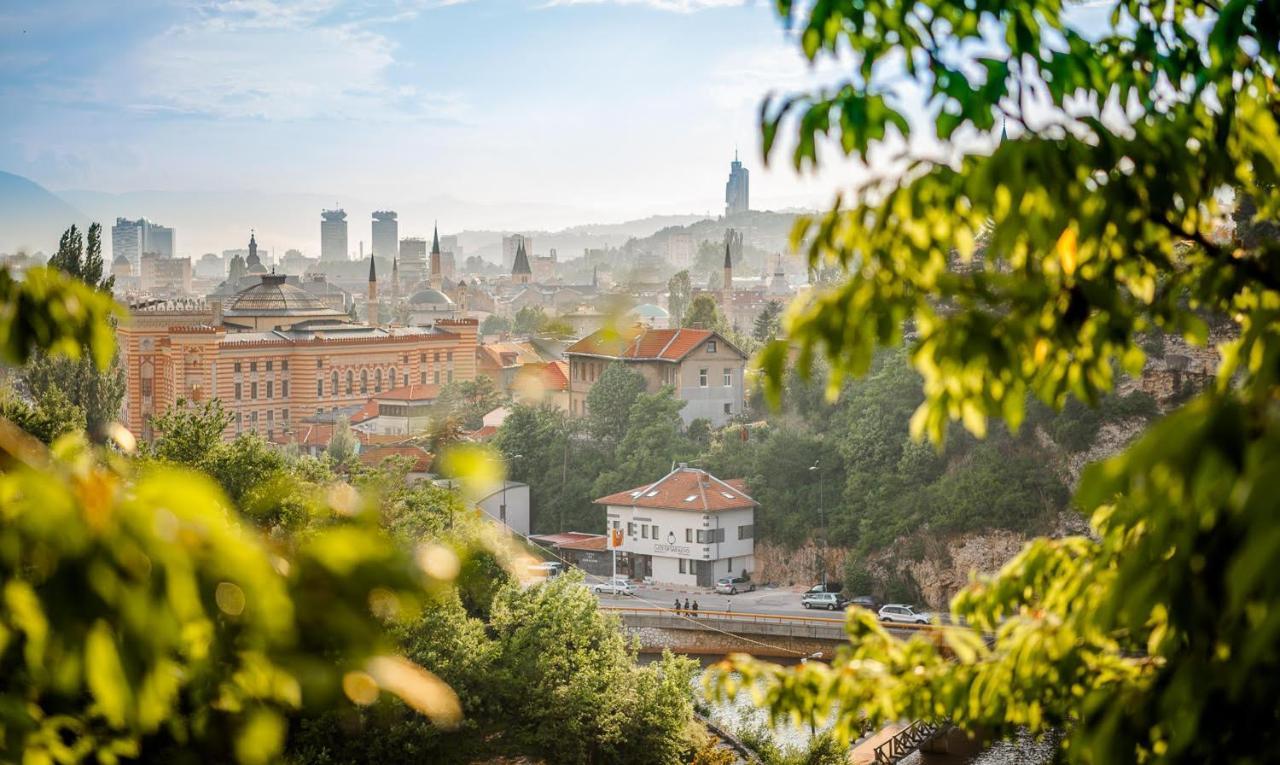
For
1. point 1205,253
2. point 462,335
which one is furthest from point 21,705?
point 462,335

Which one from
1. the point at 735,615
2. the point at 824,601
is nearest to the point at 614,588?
the point at 735,615

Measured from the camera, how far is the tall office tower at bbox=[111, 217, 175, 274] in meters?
134

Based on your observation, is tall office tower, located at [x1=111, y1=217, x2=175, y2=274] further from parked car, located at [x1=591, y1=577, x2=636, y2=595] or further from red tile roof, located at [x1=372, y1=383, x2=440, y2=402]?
parked car, located at [x1=591, y1=577, x2=636, y2=595]

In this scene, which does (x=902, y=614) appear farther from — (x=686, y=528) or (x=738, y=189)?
(x=738, y=189)

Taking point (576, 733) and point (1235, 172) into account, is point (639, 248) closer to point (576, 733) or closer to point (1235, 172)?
point (576, 733)

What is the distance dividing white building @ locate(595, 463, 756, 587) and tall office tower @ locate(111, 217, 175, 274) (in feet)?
371

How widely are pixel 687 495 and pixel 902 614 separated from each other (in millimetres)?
5264

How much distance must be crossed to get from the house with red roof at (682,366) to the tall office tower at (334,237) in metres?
132

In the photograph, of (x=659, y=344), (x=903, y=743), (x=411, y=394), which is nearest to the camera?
(x=903, y=743)

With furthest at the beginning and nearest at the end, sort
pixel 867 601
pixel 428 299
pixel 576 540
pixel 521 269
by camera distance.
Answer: pixel 521 269 → pixel 428 299 → pixel 576 540 → pixel 867 601

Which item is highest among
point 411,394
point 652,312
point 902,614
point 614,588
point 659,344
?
point 652,312

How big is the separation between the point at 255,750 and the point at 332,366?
1495 inches

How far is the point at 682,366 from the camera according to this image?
32531 millimetres

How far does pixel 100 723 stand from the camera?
2500 mm
